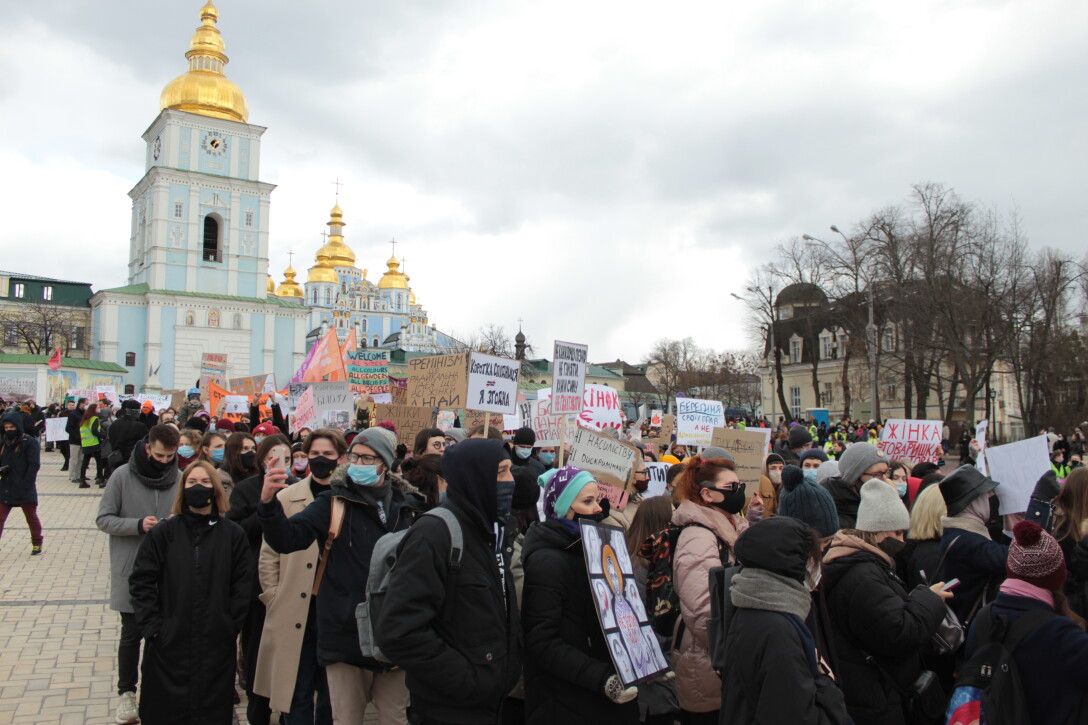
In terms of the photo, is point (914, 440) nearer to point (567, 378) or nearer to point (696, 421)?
point (696, 421)

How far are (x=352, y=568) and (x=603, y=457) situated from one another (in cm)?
230

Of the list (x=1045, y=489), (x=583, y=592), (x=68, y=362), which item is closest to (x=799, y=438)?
(x=1045, y=489)

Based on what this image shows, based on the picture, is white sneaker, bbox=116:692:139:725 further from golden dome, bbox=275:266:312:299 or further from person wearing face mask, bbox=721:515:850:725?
golden dome, bbox=275:266:312:299

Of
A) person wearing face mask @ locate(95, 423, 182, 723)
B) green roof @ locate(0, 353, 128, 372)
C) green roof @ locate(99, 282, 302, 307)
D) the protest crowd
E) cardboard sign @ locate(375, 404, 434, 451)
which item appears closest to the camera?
the protest crowd

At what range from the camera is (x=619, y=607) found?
12.7ft

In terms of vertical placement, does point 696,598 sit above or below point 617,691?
above

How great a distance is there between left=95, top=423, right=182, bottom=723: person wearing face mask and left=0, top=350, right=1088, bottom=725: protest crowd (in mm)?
16

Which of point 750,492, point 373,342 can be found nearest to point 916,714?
point 750,492

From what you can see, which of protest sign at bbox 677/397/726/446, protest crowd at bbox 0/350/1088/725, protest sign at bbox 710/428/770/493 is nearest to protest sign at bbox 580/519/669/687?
protest crowd at bbox 0/350/1088/725

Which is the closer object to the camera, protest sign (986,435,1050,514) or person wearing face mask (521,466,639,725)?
person wearing face mask (521,466,639,725)

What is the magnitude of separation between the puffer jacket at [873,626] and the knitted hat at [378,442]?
2.38m

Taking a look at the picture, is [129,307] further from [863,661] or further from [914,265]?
[863,661]

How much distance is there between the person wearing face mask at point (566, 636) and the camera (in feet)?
Answer: 12.2

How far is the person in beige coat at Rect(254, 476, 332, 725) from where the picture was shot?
5000mm
